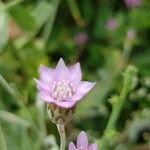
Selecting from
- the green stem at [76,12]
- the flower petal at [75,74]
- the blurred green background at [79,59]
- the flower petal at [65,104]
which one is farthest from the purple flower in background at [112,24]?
the flower petal at [65,104]

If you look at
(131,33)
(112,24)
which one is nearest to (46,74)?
(131,33)

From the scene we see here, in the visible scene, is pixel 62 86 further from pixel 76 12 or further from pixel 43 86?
pixel 76 12

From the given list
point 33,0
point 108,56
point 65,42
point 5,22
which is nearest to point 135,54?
point 108,56

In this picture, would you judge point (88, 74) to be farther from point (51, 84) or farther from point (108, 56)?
point (51, 84)

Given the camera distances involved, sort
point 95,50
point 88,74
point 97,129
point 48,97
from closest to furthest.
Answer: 1. point 48,97
2. point 97,129
3. point 88,74
4. point 95,50

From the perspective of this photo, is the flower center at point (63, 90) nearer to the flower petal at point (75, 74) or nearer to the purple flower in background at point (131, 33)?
the flower petal at point (75, 74)
